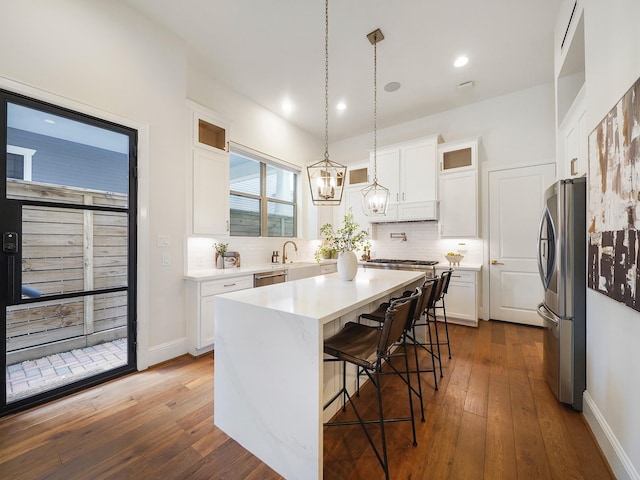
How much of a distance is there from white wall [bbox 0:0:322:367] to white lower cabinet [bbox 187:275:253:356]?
10 cm

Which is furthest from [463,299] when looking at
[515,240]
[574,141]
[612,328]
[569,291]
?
[612,328]

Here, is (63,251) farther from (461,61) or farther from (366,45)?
(461,61)

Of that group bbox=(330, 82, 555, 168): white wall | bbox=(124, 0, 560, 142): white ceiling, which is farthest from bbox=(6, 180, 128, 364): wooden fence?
bbox=(330, 82, 555, 168): white wall

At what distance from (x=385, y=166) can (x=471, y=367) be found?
3304mm

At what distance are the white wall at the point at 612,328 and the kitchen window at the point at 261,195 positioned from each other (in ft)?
12.1

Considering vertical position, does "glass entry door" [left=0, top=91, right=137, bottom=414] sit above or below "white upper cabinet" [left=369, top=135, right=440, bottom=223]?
below

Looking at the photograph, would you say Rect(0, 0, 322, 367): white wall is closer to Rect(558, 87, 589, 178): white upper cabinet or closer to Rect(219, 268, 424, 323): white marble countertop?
Rect(219, 268, 424, 323): white marble countertop

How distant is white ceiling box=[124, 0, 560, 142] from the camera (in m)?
2.50

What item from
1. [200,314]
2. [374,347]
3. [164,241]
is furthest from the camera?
[200,314]

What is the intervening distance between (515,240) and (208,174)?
4360 millimetres

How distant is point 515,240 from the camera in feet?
12.7

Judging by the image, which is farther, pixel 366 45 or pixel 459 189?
pixel 459 189

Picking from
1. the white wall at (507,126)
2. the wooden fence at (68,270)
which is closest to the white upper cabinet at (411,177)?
the white wall at (507,126)

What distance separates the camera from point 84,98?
7.20 ft
